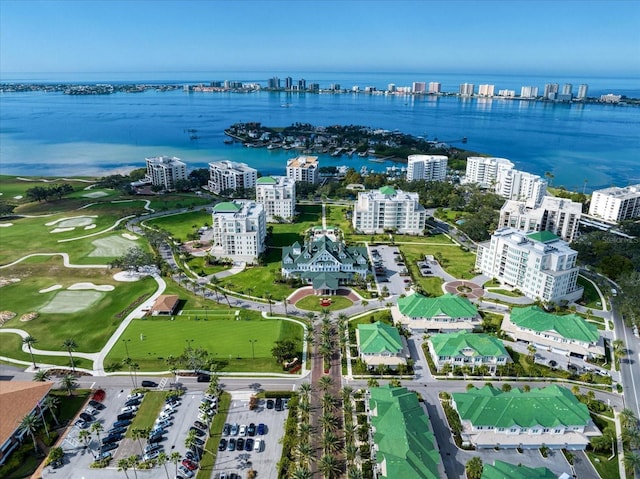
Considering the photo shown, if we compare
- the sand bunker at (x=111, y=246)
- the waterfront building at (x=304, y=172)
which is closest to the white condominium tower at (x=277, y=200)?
the waterfront building at (x=304, y=172)

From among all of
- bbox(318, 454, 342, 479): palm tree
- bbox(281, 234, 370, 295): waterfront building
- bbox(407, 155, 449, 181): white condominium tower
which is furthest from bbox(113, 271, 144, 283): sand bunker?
bbox(407, 155, 449, 181): white condominium tower

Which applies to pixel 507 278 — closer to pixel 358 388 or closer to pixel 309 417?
pixel 358 388

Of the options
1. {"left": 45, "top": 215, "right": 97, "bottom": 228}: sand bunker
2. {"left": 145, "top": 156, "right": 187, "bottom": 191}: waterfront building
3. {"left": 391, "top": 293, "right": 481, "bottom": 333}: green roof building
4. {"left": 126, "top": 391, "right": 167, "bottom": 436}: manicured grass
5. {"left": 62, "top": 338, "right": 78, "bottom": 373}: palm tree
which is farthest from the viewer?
{"left": 145, "top": 156, "right": 187, "bottom": 191}: waterfront building

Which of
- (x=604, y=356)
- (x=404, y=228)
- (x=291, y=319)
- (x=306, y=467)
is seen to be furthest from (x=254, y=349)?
(x=404, y=228)

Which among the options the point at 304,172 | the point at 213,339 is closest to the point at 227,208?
the point at 213,339

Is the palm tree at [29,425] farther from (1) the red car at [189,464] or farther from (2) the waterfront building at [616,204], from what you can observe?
(2) the waterfront building at [616,204]

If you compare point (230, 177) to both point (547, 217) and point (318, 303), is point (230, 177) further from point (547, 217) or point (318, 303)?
point (547, 217)

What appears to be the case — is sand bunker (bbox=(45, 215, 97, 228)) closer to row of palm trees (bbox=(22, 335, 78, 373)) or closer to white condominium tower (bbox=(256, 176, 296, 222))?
white condominium tower (bbox=(256, 176, 296, 222))
